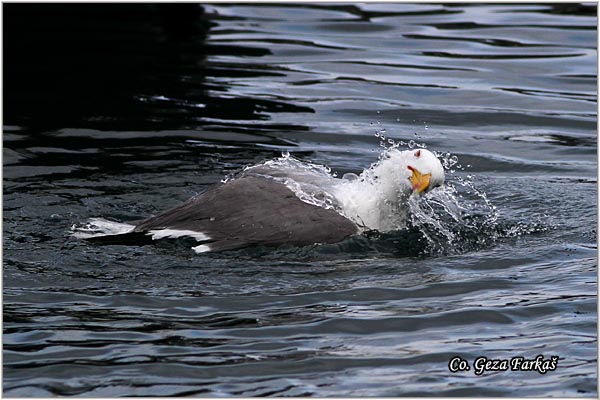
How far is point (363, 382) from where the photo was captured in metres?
5.66

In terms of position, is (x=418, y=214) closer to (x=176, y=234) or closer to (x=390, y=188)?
(x=390, y=188)

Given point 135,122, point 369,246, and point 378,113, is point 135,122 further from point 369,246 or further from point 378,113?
point 369,246

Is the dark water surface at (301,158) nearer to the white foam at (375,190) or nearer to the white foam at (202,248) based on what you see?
the white foam at (202,248)

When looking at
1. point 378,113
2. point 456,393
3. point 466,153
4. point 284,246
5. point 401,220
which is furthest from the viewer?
point 378,113

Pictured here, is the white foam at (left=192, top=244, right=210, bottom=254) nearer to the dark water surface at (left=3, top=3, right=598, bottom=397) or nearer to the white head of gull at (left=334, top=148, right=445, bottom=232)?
the dark water surface at (left=3, top=3, right=598, bottom=397)

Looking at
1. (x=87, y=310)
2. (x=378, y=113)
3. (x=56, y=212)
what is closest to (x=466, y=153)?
(x=378, y=113)

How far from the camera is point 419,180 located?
7891mm

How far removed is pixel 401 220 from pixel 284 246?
105 centimetres

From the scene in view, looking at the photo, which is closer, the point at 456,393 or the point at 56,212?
the point at 456,393

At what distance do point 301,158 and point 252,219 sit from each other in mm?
2525

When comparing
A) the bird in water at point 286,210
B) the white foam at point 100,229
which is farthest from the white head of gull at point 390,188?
the white foam at point 100,229

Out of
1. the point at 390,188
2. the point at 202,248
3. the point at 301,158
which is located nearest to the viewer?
the point at 202,248

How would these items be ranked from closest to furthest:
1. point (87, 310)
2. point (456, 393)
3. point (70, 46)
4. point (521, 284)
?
1. point (456, 393)
2. point (87, 310)
3. point (521, 284)
4. point (70, 46)

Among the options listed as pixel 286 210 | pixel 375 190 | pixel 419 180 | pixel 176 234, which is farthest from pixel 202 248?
pixel 419 180
